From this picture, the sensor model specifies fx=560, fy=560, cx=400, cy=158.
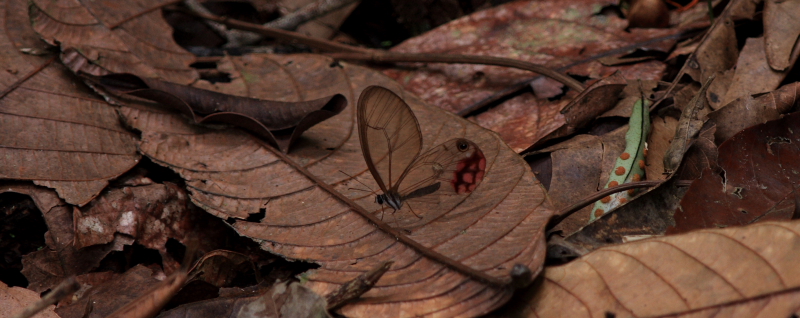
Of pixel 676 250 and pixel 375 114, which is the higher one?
pixel 375 114

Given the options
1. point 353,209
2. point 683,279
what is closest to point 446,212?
point 353,209

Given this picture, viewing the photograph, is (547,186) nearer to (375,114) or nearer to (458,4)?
(375,114)

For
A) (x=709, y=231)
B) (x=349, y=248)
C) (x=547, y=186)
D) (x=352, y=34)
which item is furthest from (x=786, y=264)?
(x=352, y=34)

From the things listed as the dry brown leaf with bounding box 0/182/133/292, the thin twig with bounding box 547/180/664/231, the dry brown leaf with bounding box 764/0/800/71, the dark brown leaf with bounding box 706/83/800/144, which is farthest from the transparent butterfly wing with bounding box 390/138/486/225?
the dry brown leaf with bounding box 764/0/800/71

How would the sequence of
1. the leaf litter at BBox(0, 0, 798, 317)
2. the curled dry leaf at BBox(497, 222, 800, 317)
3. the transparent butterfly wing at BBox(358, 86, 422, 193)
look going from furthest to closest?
1. the transparent butterfly wing at BBox(358, 86, 422, 193)
2. the leaf litter at BBox(0, 0, 798, 317)
3. the curled dry leaf at BBox(497, 222, 800, 317)

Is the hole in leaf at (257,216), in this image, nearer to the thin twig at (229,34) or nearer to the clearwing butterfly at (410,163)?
the clearwing butterfly at (410,163)

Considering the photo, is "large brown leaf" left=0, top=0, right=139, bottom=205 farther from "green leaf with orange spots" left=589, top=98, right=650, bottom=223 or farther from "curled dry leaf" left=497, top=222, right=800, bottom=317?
"green leaf with orange spots" left=589, top=98, right=650, bottom=223
